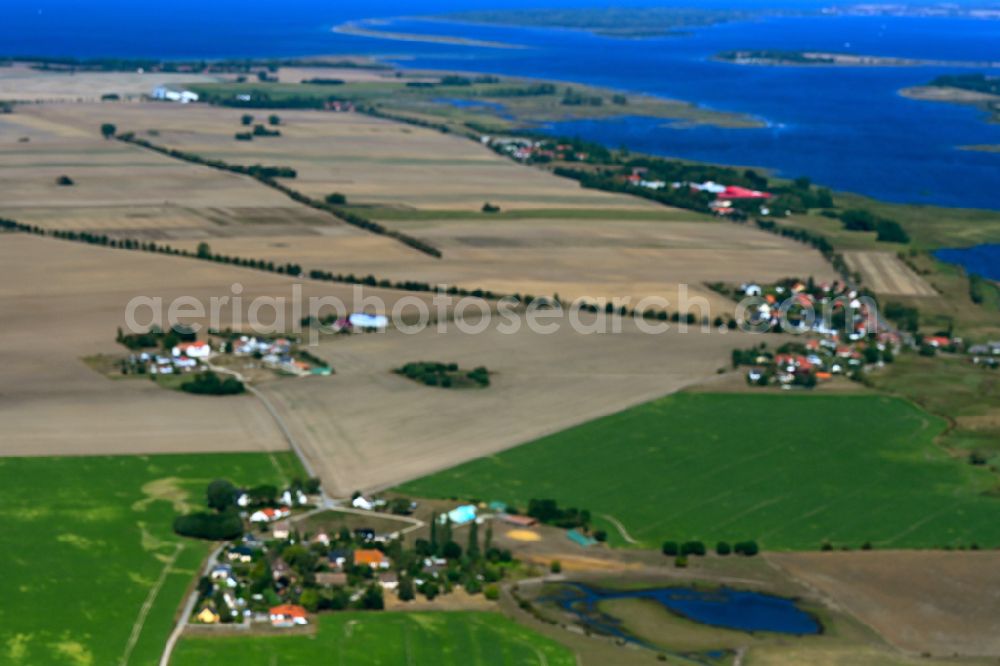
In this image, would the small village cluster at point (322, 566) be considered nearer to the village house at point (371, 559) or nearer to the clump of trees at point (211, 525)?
the village house at point (371, 559)

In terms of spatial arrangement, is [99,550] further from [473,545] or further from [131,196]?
[131,196]

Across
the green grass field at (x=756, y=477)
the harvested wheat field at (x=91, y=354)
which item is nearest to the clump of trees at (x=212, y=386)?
the harvested wheat field at (x=91, y=354)

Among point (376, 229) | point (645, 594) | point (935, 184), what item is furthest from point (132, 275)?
point (935, 184)

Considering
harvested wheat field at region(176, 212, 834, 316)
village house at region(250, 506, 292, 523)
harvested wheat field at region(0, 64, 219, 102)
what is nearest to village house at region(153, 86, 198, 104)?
harvested wheat field at region(0, 64, 219, 102)

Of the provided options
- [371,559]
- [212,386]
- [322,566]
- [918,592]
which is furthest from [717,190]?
[322,566]

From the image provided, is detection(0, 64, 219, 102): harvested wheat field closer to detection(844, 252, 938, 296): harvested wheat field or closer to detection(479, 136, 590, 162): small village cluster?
detection(479, 136, 590, 162): small village cluster

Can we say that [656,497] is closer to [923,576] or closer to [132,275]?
[923,576]
